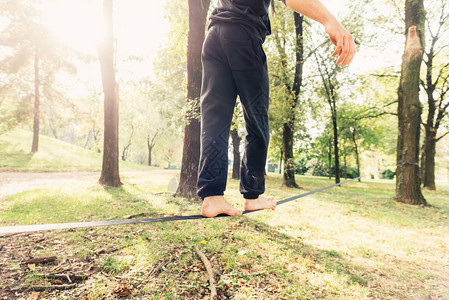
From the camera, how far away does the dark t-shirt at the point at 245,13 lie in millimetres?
1761

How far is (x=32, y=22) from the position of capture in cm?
1705

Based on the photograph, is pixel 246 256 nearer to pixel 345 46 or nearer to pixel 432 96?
pixel 345 46

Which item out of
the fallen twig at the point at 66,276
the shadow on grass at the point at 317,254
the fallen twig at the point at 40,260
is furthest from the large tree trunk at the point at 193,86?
the fallen twig at the point at 66,276

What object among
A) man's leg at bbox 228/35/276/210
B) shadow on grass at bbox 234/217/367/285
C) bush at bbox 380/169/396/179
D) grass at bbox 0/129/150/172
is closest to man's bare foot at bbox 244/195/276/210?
man's leg at bbox 228/35/276/210

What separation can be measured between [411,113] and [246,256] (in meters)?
9.31

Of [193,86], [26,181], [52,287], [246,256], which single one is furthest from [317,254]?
[26,181]

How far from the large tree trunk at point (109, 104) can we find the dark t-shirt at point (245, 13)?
8448 mm

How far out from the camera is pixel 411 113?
871 cm

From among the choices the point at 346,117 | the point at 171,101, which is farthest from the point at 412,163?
the point at 171,101

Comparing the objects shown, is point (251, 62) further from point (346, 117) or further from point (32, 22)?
point (32, 22)

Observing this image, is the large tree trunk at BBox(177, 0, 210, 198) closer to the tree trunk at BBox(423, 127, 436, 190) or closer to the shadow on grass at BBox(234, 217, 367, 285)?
the shadow on grass at BBox(234, 217, 367, 285)

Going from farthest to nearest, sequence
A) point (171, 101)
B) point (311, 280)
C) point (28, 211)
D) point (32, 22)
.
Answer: point (171, 101), point (32, 22), point (28, 211), point (311, 280)

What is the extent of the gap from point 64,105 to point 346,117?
73.4 feet

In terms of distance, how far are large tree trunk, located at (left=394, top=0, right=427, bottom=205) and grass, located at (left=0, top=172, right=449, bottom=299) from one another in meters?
4.06
